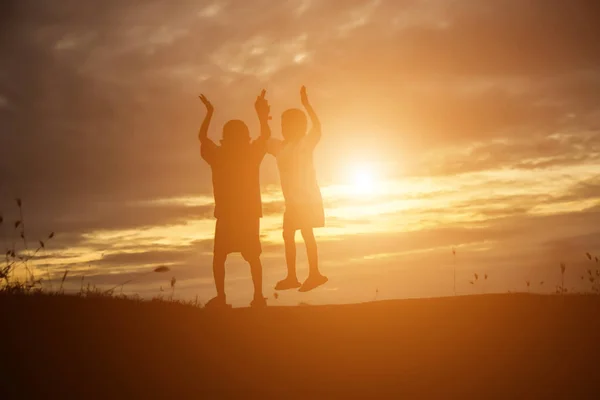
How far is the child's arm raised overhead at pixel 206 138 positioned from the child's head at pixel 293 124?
1.22 metres

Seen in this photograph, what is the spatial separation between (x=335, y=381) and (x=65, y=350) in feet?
10.2

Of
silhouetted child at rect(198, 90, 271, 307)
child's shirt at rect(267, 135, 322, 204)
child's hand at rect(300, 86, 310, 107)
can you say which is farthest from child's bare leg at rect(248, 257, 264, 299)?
child's hand at rect(300, 86, 310, 107)

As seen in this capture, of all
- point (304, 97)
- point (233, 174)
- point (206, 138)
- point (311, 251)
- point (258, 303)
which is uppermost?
point (304, 97)

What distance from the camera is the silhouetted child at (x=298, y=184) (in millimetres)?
11523

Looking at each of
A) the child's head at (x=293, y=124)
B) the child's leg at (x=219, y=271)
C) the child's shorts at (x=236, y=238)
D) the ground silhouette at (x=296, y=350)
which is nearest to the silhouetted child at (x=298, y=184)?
the child's head at (x=293, y=124)

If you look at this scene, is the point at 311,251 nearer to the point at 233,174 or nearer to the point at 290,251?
the point at 290,251

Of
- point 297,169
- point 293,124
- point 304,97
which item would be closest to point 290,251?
point 297,169

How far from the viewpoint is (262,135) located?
11.6m

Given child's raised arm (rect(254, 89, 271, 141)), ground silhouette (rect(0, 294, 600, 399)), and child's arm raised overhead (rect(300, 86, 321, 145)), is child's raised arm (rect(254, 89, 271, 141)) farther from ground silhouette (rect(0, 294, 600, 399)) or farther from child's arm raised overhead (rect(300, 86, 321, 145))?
ground silhouette (rect(0, 294, 600, 399))

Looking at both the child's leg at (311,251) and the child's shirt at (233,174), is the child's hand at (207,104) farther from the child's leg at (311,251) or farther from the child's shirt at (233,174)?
the child's leg at (311,251)

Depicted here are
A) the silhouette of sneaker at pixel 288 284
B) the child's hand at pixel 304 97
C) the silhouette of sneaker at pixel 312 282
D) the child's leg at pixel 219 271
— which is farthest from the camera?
the child's hand at pixel 304 97

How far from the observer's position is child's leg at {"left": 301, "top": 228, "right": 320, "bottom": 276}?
11.4m

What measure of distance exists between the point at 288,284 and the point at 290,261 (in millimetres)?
391

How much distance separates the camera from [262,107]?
452 inches
